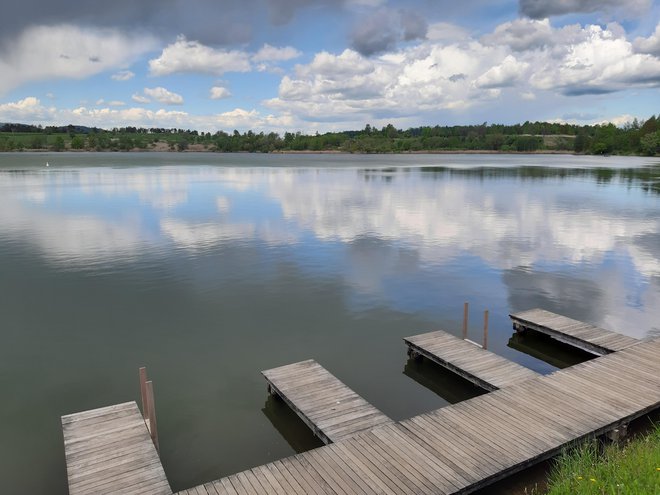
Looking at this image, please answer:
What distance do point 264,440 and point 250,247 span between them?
749 inches

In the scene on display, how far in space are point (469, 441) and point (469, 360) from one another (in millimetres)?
4805

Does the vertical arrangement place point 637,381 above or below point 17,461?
above

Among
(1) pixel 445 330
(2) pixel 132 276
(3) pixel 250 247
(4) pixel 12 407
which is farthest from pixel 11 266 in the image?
(1) pixel 445 330

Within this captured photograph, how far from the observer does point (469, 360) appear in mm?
14086

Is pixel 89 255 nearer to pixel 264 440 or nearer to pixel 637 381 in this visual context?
pixel 264 440

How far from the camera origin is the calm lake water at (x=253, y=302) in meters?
12.3

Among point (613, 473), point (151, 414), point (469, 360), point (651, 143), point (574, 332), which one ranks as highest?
point (651, 143)

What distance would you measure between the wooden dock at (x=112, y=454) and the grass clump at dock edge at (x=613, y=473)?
276 inches

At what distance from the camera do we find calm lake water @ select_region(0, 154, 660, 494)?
12273 millimetres

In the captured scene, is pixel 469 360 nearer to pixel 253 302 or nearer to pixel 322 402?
pixel 322 402

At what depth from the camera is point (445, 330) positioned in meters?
17.8

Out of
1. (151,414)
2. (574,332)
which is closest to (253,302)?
(151,414)

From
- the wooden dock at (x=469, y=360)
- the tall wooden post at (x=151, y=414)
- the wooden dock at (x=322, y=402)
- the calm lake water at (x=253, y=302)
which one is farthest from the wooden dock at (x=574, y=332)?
the tall wooden post at (x=151, y=414)

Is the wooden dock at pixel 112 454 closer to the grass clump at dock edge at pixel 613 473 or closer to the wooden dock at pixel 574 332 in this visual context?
the grass clump at dock edge at pixel 613 473
